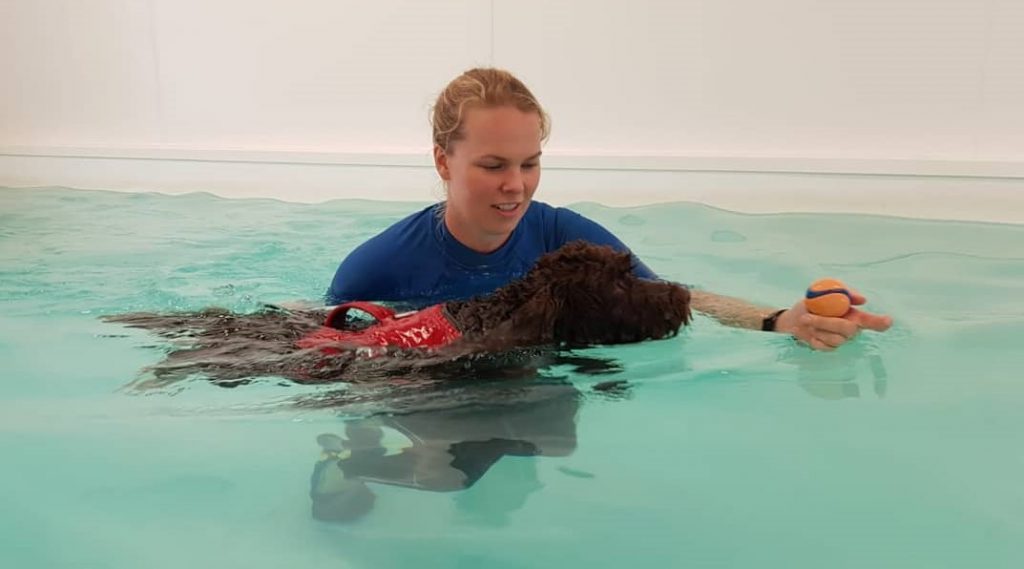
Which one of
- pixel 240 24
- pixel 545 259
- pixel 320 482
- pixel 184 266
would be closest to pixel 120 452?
pixel 320 482

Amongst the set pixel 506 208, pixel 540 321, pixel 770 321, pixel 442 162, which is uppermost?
pixel 442 162

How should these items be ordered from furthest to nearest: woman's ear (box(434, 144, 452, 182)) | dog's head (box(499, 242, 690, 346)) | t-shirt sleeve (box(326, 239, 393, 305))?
t-shirt sleeve (box(326, 239, 393, 305)) < woman's ear (box(434, 144, 452, 182)) < dog's head (box(499, 242, 690, 346))

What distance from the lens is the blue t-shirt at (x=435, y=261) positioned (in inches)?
145

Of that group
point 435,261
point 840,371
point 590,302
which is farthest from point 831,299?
point 435,261

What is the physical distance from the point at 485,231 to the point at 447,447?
4.18 feet

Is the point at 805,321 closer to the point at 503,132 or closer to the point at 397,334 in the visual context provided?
the point at 503,132

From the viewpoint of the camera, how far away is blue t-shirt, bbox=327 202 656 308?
369 centimetres

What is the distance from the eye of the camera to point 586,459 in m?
2.42

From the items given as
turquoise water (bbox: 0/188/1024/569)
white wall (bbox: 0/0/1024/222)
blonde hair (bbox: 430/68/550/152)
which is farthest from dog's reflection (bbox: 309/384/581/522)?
white wall (bbox: 0/0/1024/222)

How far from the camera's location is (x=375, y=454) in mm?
2471

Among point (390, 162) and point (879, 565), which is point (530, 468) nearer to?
point (879, 565)

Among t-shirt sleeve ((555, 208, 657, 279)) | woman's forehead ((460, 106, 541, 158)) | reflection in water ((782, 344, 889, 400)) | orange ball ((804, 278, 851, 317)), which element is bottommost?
reflection in water ((782, 344, 889, 400))

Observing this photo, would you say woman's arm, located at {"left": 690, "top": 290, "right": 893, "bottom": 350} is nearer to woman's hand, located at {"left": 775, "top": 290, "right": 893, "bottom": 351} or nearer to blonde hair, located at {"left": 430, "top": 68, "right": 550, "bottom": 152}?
woman's hand, located at {"left": 775, "top": 290, "right": 893, "bottom": 351}

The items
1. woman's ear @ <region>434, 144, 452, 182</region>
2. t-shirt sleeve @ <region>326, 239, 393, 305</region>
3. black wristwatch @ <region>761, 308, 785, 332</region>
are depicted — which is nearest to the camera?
black wristwatch @ <region>761, 308, 785, 332</region>
